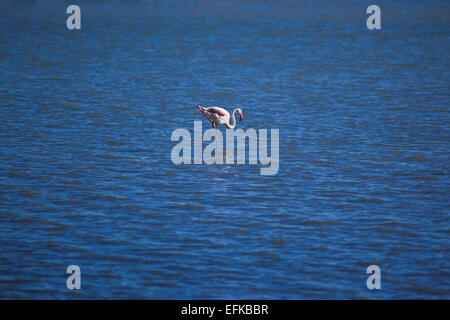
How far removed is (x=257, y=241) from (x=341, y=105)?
1347 cm

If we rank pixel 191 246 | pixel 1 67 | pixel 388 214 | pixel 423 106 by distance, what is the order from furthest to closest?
pixel 1 67 < pixel 423 106 < pixel 388 214 < pixel 191 246

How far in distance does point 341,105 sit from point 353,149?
6369 millimetres

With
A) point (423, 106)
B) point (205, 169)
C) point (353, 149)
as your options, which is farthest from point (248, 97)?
point (205, 169)

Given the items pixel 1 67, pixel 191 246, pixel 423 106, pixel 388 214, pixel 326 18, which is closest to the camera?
pixel 191 246

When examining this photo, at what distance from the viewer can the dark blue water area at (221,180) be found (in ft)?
38.8

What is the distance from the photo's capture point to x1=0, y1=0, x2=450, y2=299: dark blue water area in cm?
1184

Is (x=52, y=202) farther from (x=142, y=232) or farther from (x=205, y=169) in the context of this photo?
(x=205, y=169)

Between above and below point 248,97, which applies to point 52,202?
below

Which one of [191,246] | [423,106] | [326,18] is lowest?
[191,246]

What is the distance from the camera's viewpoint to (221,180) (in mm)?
16812

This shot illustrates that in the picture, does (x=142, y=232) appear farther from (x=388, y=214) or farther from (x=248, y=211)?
(x=388, y=214)

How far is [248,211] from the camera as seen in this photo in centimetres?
1478

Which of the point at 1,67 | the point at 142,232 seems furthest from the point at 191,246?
the point at 1,67

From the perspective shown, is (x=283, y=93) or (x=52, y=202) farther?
(x=283, y=93)
